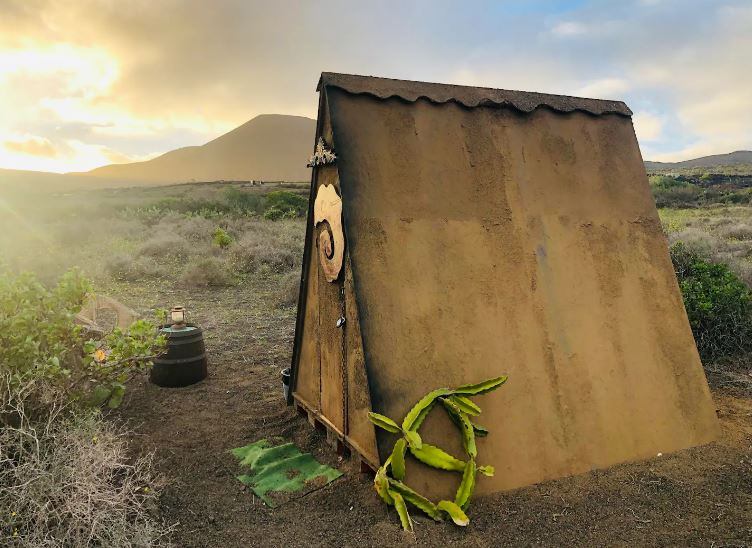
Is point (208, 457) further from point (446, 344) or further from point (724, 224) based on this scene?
point (724, 224)

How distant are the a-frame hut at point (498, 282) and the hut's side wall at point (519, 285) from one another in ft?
0.04

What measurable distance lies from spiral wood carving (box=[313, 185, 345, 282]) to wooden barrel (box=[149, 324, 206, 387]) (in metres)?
2.59

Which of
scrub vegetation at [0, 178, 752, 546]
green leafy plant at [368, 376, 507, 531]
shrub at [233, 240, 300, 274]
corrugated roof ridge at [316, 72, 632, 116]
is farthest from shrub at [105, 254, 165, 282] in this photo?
green leafy plant at [368, 376, 507, 531]

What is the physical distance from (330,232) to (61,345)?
2381 millimetres

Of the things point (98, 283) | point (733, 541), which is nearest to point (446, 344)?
point (733, 541)

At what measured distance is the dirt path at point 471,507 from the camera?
3219 mm

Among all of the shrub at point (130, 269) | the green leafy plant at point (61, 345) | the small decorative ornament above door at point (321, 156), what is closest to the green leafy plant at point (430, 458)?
the small decorative ornament above door at point (321, 156)

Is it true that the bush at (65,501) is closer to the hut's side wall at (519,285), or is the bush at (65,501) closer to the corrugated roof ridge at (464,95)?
the hut's side wall at (519,285)

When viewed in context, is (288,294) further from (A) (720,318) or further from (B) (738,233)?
(B) (738,233)

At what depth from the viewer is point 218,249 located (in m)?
16.5

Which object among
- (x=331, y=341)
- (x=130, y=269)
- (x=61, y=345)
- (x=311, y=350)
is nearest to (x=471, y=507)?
(x=331, y=341)

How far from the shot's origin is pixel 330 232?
13.4 feet

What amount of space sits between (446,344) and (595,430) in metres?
1.41

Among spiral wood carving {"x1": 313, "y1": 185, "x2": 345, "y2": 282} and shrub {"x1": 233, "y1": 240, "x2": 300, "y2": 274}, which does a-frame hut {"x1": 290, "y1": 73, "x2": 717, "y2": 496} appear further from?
shrub {"x1": 233, "y1": 240, "x2": 300, "y2": 274}
